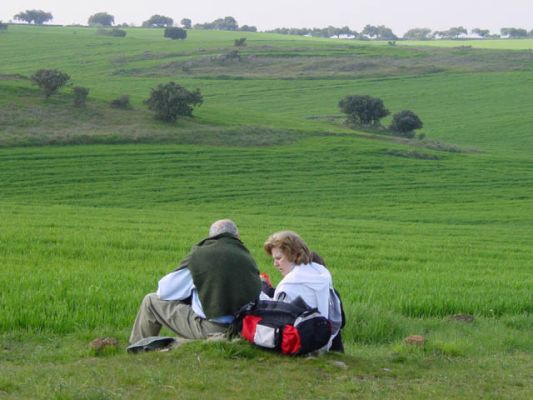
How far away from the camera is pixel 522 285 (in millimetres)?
14891

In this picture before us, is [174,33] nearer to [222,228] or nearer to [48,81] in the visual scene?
[48,81]

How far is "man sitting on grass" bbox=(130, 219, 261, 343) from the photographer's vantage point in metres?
8.25

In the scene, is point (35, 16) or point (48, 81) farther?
point (35, 16)

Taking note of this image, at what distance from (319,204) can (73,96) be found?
2395cm

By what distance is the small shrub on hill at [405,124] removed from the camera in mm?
69125

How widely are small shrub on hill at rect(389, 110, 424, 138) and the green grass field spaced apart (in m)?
4.62

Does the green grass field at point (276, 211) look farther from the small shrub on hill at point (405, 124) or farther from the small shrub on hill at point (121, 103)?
the small shrub on hill at point (405, 124)

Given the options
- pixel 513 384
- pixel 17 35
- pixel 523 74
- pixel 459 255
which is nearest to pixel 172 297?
pixel 513 384

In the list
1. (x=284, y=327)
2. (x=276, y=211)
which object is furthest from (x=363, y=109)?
(x=284, y=327)

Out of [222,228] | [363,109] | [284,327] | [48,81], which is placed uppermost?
[222,228]

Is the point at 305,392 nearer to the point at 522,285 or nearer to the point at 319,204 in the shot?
the point at 522,285

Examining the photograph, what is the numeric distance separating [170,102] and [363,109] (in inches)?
746

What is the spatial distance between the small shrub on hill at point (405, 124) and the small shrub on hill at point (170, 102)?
59.5ft

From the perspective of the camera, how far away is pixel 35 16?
593 feet
